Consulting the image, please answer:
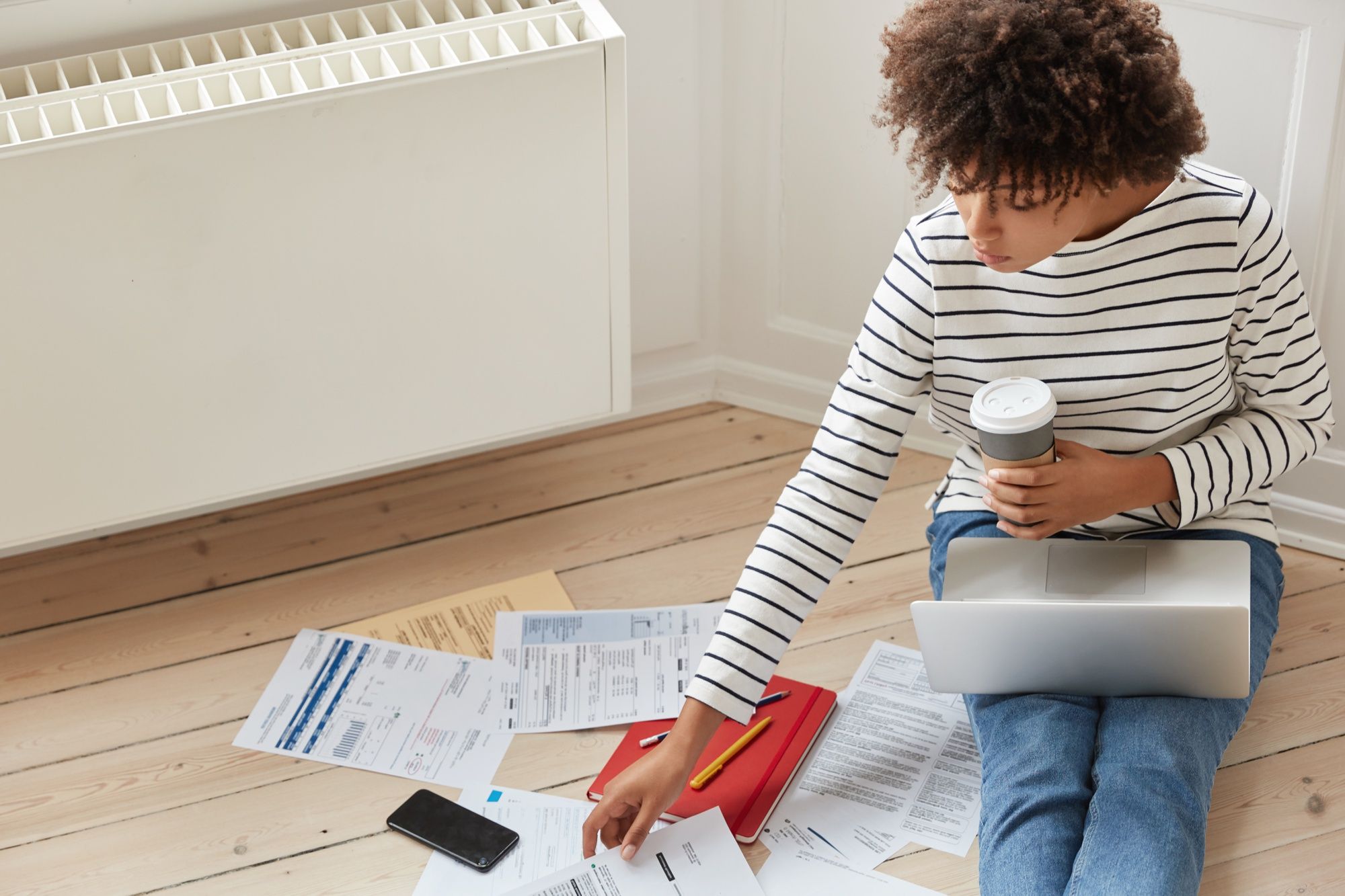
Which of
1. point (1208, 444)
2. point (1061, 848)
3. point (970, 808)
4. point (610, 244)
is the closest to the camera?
point (1061, 848)

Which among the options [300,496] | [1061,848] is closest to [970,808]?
[1061,848]

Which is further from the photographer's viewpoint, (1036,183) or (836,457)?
(836,457)

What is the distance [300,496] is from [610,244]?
0.57m

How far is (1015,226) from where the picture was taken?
100 centimetres

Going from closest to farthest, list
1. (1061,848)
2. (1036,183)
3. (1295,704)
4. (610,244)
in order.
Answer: (1036,183)
(1061,848)
(1295,704)
(610,244)

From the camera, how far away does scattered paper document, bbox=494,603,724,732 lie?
4.64 ft

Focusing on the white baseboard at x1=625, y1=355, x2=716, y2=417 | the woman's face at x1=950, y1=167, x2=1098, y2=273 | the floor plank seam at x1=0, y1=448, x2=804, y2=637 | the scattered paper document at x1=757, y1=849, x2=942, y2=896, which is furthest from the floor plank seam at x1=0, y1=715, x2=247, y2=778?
the woman's face at x1=950, y1=167, x2=1098, y2=273

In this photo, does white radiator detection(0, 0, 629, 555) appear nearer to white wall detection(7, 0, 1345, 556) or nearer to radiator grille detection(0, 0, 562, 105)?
radiator grille detection(0, 0, 562, 105)

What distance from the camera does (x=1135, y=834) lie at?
105 cm

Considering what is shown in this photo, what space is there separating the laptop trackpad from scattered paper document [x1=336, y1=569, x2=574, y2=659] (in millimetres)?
602

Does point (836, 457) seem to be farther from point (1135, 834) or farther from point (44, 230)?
point (44, 230)

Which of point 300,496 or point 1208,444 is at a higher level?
point 1208,444

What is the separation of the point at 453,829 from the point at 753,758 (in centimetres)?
29

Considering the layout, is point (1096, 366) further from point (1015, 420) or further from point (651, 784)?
point (651, 784)
